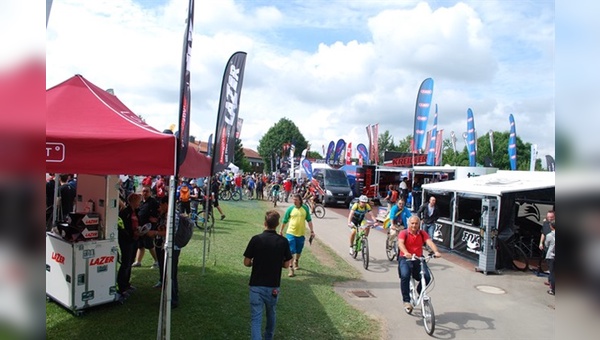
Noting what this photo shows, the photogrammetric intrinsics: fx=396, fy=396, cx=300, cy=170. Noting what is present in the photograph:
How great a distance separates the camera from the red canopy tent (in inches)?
161

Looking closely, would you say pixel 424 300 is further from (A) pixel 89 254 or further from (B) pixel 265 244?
(A) pixel 89 254

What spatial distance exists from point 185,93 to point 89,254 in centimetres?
330

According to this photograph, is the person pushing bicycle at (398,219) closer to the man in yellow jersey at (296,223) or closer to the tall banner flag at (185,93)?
the man in yellow jersey at (296,223)

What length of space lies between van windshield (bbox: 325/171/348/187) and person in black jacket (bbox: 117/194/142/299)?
21.0m

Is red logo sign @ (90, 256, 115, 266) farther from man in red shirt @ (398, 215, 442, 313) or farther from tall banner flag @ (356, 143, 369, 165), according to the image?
tall banner flag @ (356, 143, 369, 165)

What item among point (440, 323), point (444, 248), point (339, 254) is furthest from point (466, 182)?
point (440, 323)

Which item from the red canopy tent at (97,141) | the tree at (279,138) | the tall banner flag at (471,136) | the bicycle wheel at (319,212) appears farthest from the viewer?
the tree at (279,138)

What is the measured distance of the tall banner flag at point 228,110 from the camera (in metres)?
7.07

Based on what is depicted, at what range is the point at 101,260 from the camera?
20.8ft

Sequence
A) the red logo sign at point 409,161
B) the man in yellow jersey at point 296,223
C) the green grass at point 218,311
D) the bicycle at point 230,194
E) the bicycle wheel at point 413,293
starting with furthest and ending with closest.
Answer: the bicycle at point 230,194, the red logo sign at point 409,161, the man in yellow jersey at point 296,223, the bicycle wheel at point 413,293, the green grass at point 218,311

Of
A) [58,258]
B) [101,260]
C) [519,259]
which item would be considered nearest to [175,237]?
[101,260]

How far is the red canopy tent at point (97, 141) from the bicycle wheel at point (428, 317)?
182 inches

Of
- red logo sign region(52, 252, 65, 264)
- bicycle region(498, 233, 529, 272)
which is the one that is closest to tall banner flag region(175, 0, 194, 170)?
red logo sign region(52, 252, 65, 264)

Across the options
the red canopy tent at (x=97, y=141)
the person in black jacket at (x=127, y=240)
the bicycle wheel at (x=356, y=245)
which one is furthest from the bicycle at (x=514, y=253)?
the red canopy tent at (x=97, y=141)
